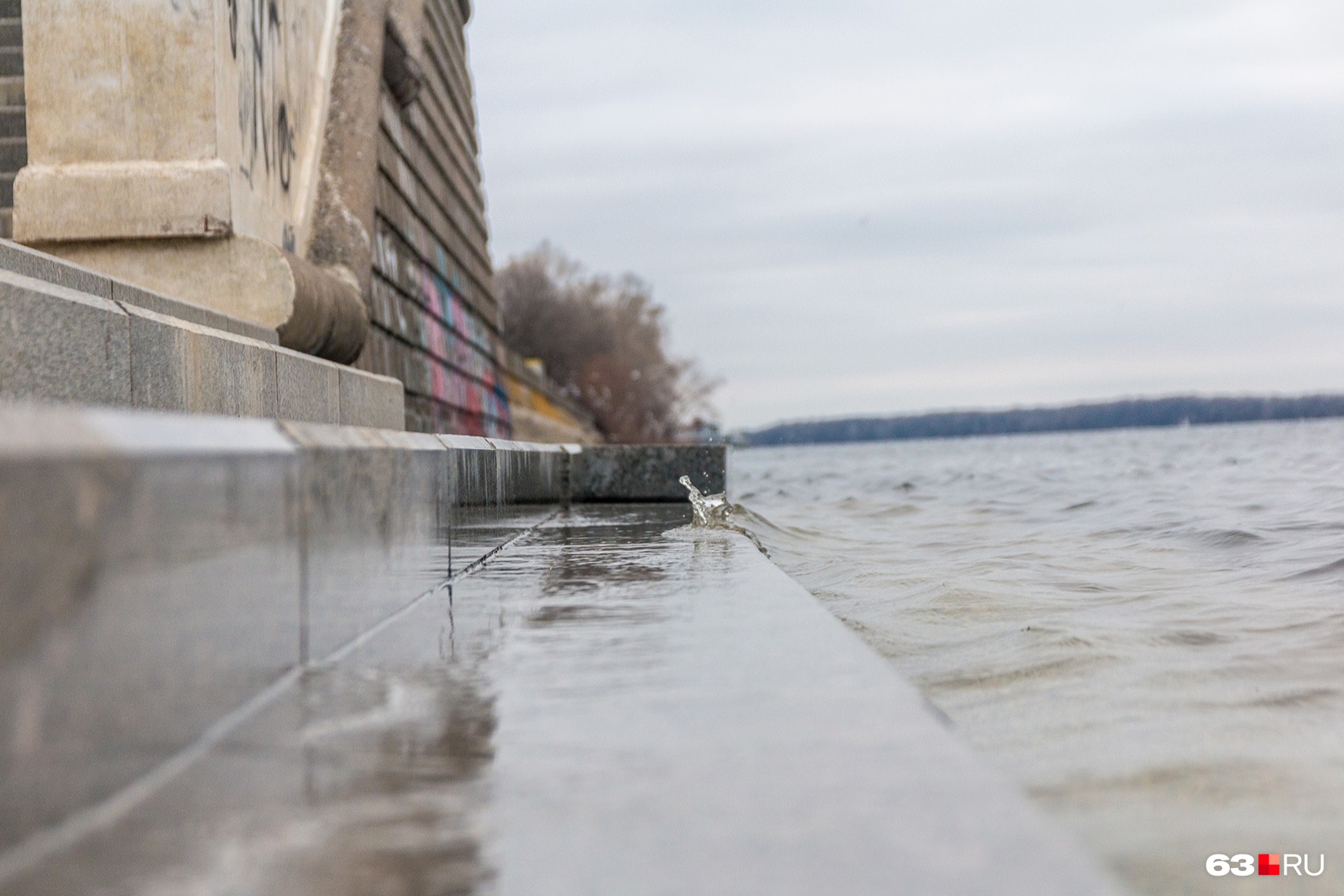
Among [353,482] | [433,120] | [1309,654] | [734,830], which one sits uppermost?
[433,120]

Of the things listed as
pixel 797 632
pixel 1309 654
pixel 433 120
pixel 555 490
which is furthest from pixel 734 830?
pixel 433 120

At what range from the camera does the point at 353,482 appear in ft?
8.56

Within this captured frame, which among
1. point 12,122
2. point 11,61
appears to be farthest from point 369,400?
point 11,61

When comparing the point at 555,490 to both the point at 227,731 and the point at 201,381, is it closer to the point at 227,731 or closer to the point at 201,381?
the point at 201,381

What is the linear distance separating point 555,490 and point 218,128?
141 inches

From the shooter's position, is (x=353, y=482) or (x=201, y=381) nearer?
(x=353, y=482)

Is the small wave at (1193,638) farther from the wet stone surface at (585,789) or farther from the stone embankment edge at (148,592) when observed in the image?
the stone embankment edge at (148,592)

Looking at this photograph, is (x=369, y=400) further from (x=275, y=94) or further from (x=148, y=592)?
(x=148, y=592)

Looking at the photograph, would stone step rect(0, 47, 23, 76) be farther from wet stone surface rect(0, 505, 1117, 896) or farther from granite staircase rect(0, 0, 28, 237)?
wet stone surface rect(0, 505, 1117, 896)

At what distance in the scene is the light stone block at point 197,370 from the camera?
11.4 ft

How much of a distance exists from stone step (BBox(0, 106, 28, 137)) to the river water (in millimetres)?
4741

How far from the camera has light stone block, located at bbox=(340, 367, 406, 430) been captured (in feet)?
20.2

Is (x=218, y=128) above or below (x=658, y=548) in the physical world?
above

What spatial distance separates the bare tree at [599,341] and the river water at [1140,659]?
167 feet
